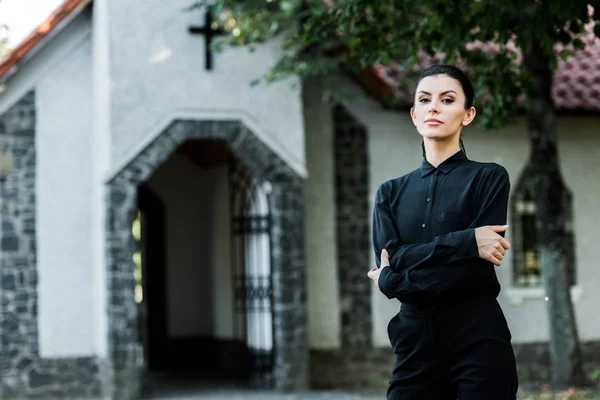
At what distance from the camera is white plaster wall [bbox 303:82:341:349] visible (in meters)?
12.9

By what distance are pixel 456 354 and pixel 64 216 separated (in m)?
9.40

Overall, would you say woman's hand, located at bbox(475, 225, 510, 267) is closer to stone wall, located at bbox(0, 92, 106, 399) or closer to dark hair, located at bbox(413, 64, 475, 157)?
dark hair, located at bbox(413, 64, 475, 157)

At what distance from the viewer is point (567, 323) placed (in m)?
11.4

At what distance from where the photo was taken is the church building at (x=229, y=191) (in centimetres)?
1123

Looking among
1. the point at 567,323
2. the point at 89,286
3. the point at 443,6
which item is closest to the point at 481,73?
the point at 443,6

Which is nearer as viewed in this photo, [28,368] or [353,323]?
[28,368]

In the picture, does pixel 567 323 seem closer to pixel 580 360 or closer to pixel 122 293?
pixel 580 360

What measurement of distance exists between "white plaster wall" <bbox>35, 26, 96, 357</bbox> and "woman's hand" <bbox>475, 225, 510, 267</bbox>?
9380mm

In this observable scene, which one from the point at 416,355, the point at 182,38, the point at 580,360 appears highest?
the point at 182,38

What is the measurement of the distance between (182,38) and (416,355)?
8.80 metres

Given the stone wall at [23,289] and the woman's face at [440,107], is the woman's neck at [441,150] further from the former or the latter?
the stone wall at [23,289]

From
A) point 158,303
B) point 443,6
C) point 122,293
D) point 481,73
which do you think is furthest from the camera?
point 158,303

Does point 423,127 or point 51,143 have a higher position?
point 51,143

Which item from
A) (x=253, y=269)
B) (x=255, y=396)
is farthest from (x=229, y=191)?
(x=255, y=396)
